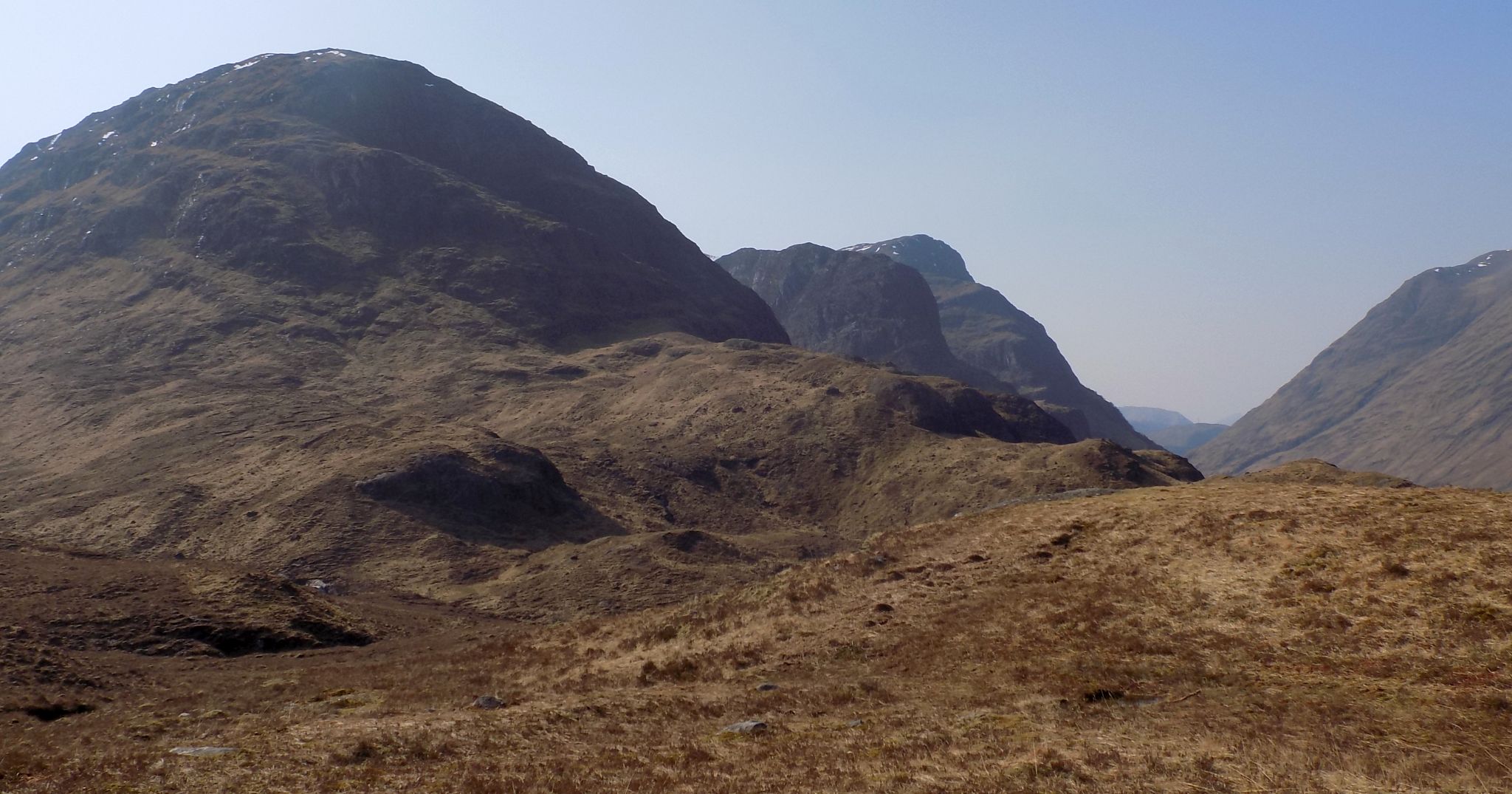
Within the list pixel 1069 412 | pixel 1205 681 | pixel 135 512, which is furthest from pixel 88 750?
pixel 1069 412

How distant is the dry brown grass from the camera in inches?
540

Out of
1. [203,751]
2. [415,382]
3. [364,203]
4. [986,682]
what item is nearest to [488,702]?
[203,751]

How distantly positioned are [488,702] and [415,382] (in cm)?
8950

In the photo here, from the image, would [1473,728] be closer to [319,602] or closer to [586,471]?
[319,602]

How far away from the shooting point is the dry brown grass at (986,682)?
1371cm

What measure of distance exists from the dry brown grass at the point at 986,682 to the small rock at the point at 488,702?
1.53 feet

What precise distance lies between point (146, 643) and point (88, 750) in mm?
15598

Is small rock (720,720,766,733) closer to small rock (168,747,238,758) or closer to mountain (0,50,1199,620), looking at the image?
small rock (168,747,238,758)

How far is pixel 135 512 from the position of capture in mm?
62625

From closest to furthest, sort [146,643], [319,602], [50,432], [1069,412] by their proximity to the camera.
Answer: [146,643] < [319,602] < [50,432] < [1069,412]

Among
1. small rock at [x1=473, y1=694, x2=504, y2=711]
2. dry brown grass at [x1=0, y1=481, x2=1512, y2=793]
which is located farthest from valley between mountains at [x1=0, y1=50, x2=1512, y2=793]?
small rock at [x1=473, y1=694, x2=504, y2=711]

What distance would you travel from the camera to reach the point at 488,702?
68.1 ft

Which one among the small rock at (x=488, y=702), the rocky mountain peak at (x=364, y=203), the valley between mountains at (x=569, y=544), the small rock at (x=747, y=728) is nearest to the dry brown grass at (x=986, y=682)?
Result: the valley between mountains at (x=569, y=544)

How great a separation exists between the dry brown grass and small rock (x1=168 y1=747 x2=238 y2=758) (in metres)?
0.34
